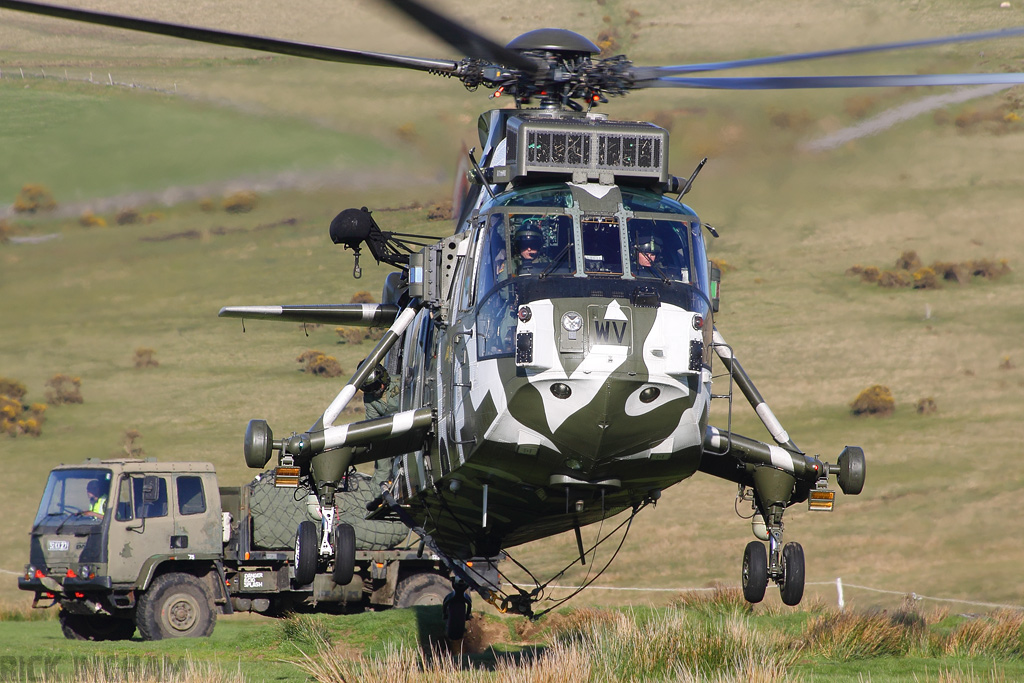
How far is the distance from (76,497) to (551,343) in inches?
506

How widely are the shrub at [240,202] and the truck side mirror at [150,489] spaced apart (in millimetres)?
19074

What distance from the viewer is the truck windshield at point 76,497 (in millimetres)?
20234

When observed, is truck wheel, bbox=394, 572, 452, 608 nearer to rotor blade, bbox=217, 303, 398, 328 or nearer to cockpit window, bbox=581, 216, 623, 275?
rotor blade, bbox=217, 303, 398, 328

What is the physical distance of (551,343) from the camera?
405 inches

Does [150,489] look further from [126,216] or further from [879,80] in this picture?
[126,216]

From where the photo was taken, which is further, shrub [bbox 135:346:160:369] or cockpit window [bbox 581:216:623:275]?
shrub [bbox 135:346:160:369]

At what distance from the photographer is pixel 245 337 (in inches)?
1842

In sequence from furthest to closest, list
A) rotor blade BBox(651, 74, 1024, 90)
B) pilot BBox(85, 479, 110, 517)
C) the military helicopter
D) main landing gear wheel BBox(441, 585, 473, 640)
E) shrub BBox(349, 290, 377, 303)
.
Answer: shrub BBox(349, 290, 377, 303) < pilot BBox(85, 479, 110, 517) < main landing gear wheel BBox(441, 585, 473, 640) < the military helicopter < rotor blade BBox(651, 74, 1024, 90)

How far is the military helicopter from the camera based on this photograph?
406 inches

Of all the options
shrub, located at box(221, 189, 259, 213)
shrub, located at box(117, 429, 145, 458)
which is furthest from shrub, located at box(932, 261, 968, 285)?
shrub, located at box(117, 429, 145, 458)

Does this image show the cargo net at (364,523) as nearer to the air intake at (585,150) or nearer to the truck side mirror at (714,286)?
the truck side mirror at (714,286)

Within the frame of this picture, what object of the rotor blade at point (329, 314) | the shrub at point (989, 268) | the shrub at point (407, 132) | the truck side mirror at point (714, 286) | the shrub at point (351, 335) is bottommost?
the truck side mirror at point (714, 286)

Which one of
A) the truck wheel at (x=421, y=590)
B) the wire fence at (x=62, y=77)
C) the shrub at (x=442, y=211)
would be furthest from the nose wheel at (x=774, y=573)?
the wire fence at (x=62, y=77)

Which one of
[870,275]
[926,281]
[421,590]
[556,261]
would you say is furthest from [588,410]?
[926,281]
